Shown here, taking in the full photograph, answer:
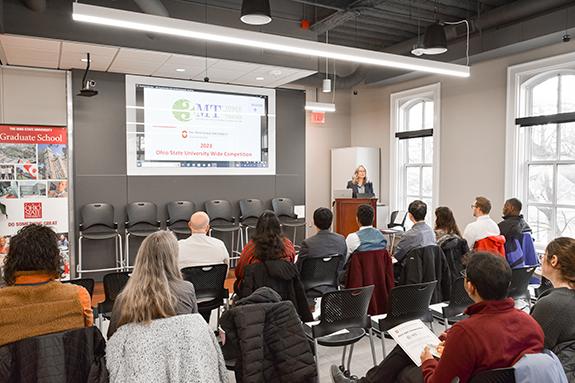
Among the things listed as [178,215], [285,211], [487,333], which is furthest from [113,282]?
[285,211]

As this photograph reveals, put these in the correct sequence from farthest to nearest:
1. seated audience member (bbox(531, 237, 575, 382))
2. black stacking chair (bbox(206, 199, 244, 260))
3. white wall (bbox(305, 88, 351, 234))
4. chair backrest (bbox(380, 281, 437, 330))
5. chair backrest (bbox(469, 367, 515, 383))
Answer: white wall (bbox(305, 88, 351, 234))
black stacking chair (bbox(206, 199, 244, 260))
chair backrest (bbox(380, 281, 437, 330))
seated audience member (bbox(531, 237, 575, 382))
chair backrest (bbox(469, 367, 515, 383))

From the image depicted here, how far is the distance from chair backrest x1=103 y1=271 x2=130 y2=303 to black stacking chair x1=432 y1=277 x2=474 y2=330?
231cm

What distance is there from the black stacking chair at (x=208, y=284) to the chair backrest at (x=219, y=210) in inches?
143

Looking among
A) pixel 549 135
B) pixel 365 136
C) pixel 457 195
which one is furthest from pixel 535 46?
pixel 365 136

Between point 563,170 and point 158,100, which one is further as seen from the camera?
point 158,100

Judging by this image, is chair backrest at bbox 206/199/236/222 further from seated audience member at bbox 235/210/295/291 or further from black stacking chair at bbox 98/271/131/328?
seated audience member at bbox 235/210/295/291

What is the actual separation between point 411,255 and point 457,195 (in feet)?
13.1

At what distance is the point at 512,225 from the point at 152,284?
401 centimetres

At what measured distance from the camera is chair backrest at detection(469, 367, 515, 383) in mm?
1600

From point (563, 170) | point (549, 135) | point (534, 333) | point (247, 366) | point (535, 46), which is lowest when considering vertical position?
point (247, 366)

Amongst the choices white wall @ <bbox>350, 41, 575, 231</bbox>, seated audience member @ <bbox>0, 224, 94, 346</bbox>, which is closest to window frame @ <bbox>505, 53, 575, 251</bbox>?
white wall @ <bbox>350, 41, 575, 231</bbox>

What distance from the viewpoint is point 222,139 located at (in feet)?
24.0

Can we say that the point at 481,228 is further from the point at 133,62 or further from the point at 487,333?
the point at 133,62

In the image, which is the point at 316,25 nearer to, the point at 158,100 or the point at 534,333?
the point at 158,100
